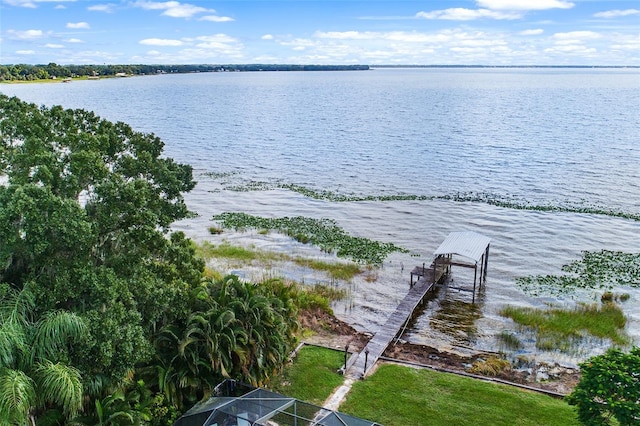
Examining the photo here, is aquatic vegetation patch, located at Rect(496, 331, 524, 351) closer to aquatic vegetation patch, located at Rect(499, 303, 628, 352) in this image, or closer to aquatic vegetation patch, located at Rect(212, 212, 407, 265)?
aquatic vegetation patch, located at Rect(499, 303, 628, 352)

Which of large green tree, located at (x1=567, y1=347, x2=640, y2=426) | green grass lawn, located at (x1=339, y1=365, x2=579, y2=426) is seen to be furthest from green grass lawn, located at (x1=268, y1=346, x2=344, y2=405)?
large green tree, located at (x1=567, y1=347, x2=640, y2=426)

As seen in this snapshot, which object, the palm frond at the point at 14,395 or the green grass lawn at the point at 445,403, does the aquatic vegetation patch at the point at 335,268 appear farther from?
the palm frond at the point at 14,395

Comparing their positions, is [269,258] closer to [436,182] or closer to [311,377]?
[311,377]

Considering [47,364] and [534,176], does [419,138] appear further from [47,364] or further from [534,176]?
[47,364]

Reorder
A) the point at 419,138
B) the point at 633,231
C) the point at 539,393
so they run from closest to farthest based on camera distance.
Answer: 1. the point at 539,393
2. the point at 633,231
3. the point at 419,138

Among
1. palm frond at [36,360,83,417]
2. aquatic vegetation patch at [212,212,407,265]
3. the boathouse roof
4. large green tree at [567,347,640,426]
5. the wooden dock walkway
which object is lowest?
the wooden dock walkway

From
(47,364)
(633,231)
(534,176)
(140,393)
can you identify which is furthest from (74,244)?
(534,176)

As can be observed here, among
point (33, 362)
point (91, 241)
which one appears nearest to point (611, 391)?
point (91, 241)
